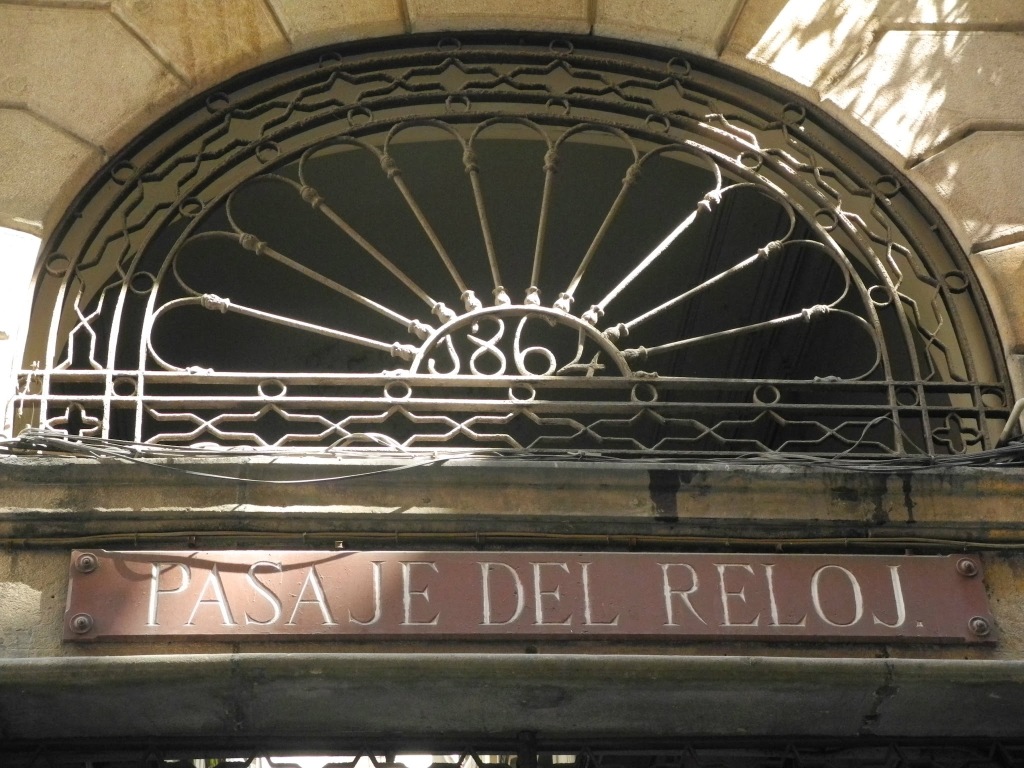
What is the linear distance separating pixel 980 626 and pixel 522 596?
4.92ft

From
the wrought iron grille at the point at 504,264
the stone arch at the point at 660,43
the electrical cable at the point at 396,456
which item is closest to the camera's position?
the electrical cable at the point at 396,456

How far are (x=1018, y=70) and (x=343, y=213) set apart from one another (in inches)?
138

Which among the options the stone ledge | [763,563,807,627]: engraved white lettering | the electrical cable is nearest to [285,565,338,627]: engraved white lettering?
the stone ledge

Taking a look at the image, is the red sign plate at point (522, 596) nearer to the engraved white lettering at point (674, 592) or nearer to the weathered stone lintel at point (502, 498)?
the engraved white lettering at point (674, 592)

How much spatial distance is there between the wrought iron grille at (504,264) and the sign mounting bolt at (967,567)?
0.49m

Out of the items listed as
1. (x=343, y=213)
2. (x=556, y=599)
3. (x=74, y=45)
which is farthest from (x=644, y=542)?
(x=343, y=213)

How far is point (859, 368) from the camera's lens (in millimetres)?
8734

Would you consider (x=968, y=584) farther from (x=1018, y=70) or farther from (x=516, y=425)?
(x=516, y=425)

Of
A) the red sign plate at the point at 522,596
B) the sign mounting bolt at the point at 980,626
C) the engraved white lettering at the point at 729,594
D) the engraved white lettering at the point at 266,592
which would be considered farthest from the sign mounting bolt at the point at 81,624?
the sign mounting bolt at the point at 980,626

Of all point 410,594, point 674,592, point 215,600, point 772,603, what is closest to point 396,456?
point 410,594

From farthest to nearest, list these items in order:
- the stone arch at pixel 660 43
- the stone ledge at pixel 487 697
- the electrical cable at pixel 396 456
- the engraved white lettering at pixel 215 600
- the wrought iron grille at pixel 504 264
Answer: the stone arch at pixel 660 43, the wrought iron grille at pixel 504 264, the electrical cable at pixel 396 456, the engraved white lettering at pixel 215 600, the stone ledge at pixel 487 697

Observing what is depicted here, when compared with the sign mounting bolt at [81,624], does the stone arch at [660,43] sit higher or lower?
higher

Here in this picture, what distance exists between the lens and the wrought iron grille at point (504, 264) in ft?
20.0

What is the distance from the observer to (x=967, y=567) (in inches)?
216
